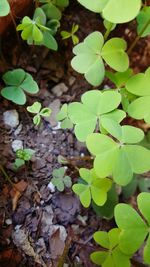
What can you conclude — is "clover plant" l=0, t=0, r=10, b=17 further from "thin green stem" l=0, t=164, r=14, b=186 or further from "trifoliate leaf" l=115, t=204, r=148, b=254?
"trifoliate leaf" l=115, t=204, r=148, b=254

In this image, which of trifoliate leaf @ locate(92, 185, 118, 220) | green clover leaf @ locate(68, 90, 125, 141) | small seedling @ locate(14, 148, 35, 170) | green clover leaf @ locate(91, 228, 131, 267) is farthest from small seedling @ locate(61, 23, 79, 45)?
green clover leaf @ locate(91, 228, 131, 267)

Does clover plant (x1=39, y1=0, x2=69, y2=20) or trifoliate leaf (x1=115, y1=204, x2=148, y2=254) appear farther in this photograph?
clover plant (x1=39, y1=0, x2=69, y2=20)

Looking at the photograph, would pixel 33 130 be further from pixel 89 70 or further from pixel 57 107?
pixel 89 70

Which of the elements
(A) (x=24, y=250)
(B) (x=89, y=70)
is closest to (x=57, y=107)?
(B) (x=89, y=70)

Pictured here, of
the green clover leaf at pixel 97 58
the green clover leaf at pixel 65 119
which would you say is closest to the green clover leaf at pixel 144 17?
the green clover leaf at pixel 97 58

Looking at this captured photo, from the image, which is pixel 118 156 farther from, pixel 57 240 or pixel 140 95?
pixel 57 240

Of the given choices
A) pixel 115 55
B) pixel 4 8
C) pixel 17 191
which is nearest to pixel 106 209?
pixel 17 191
